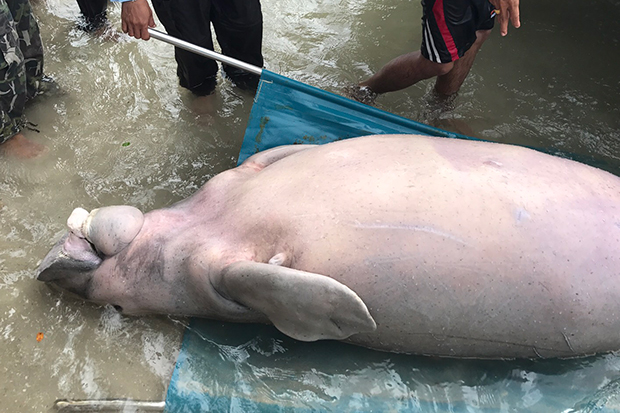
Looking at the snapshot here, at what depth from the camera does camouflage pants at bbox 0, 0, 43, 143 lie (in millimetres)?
2959

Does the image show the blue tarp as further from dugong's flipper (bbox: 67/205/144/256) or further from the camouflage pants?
the camouflage pants

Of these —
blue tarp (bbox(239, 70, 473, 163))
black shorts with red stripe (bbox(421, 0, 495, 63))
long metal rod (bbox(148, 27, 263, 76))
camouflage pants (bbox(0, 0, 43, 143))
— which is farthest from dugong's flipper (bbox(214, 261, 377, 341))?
black shorts with red stripe (bbox(421, 0, 495, 63))

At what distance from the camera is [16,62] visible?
3.08 metres

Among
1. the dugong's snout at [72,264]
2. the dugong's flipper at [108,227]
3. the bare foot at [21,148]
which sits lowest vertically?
the dugong's snout at [72,264]

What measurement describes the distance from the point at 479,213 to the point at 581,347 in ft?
2.87

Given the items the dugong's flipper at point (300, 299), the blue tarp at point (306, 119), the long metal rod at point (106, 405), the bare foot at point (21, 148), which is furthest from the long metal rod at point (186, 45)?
the long metal rod at point (106, 405)

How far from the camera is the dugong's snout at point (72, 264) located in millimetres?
2567

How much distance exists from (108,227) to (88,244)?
0.75ft

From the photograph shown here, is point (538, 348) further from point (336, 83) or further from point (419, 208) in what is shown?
point (336, 83)

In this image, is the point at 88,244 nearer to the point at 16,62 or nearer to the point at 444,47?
the point at 16,62

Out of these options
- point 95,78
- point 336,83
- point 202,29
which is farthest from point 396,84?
point 95,78

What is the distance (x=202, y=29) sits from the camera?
3354mm

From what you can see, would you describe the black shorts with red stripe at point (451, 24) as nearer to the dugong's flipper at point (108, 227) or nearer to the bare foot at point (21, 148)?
the dugong's flipper at point (108, 227)

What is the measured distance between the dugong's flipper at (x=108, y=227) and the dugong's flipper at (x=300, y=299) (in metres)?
0.75
